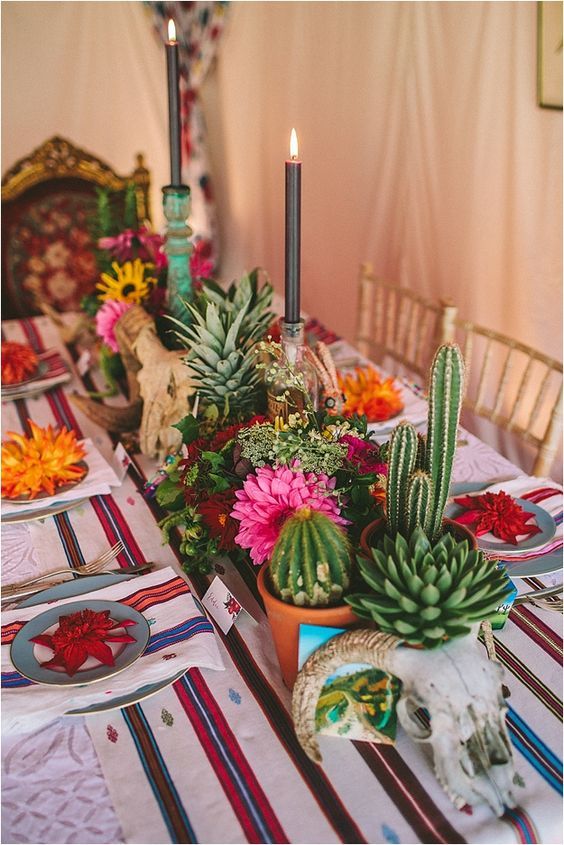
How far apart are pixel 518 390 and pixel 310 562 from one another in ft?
3.87

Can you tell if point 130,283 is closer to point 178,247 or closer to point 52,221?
point 178,247

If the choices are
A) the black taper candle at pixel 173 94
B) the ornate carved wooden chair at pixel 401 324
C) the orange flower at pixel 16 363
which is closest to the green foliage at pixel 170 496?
the black taper candle at pixel 173 94

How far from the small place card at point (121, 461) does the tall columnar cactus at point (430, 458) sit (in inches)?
23.8

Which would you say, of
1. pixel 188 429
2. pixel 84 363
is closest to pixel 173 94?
pixel 188 429

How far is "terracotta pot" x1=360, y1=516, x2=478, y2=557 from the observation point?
2.68 ft

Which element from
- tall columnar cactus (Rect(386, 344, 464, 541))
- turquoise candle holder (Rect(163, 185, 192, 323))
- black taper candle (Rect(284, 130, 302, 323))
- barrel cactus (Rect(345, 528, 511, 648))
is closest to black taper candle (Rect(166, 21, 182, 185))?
turquoise candle holder (Rect(163, 185, 192, 323))

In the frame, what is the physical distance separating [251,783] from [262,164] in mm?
3248

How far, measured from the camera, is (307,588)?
2.46 feet

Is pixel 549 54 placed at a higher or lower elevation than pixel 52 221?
higher

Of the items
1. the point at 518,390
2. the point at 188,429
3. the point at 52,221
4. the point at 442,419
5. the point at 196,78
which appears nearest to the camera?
the point at 442,419

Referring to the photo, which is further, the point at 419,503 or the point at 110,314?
the point at 110,314

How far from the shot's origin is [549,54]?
1885mm

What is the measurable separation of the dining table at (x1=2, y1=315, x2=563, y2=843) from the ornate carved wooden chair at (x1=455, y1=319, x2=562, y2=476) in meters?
A: 0.67

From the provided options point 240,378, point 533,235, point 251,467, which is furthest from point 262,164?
point 251,467
